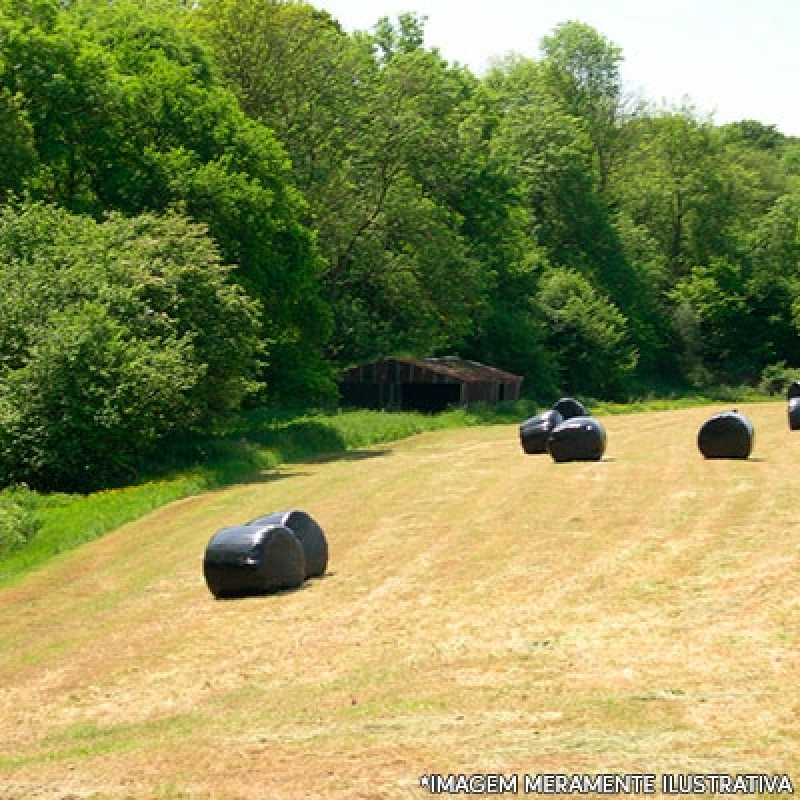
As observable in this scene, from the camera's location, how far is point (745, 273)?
110188mm

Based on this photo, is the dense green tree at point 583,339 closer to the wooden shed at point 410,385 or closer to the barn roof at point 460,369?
the barn roof at point 460,369

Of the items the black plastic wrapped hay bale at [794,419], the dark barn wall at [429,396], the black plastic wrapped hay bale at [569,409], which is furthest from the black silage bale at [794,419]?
the dark barn wall at [429,396]

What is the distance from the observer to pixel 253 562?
2238cm

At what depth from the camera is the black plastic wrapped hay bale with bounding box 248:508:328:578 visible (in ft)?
77.8

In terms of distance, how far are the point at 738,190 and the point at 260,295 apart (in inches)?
2657

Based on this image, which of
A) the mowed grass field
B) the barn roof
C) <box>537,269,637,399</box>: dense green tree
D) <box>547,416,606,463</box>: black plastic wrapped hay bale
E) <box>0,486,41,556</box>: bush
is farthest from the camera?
Result: <box>537,269,637,399</box>: dense green tree

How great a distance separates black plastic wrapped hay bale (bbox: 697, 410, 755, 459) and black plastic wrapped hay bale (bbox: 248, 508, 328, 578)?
63.7 ft

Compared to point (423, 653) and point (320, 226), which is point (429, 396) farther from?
point (423, 653)

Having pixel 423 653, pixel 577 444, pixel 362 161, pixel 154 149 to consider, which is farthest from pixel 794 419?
pixel 423 653

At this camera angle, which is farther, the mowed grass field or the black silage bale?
the black silage bale

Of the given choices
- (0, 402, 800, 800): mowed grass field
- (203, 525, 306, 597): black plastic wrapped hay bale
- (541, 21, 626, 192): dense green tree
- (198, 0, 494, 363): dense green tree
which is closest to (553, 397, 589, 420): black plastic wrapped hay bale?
(0, 402, 800, 800): mowed grass field

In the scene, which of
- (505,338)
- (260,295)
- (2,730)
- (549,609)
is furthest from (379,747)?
(505,338)

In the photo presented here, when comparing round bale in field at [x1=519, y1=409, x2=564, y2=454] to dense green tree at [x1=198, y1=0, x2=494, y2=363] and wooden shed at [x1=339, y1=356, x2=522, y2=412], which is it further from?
wooden shed at [x1=339, y1=356, x2=522, y2=412]

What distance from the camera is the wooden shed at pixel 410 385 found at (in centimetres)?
7388
